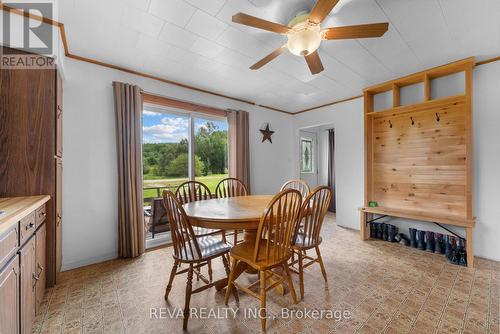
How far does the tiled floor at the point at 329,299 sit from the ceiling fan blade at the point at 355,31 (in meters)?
2.16

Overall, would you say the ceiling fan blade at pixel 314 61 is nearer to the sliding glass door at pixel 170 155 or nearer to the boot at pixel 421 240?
the sliding glass door at pixel 170 155

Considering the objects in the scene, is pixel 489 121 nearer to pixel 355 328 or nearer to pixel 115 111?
pixel 355 328

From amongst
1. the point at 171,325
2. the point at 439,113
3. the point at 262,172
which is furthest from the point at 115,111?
the point at 439,113

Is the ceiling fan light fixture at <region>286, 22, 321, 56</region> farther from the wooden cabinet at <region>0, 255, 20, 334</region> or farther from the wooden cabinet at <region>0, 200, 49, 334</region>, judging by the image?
the wooden cabinet at <region>0, 255, 20, 334</region>

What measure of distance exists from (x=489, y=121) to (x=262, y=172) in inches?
131

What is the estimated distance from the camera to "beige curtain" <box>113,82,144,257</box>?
8.79 ft

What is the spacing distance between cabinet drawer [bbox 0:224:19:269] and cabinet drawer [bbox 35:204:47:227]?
1.69 ft

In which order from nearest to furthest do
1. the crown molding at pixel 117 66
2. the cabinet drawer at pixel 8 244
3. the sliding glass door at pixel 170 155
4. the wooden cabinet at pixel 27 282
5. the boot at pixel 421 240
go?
1. the cabinet drawer at pixel 8 244
2. the wooden cabinet at pixel 27 282
3. the crown molding at pixel 117 66
4. the boot at pixel 421 240
5. the sliding glass door at pixel 170 155

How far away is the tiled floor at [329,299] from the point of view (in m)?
1.57

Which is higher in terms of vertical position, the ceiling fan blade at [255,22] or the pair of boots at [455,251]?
the ceiling fan blade at [255,22]

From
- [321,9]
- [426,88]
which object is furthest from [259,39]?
[426,88]

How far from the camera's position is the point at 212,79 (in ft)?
10.2

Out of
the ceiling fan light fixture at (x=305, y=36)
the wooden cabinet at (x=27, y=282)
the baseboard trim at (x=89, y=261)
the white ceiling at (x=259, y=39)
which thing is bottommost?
the baseboard trim at (x=89, y=261)

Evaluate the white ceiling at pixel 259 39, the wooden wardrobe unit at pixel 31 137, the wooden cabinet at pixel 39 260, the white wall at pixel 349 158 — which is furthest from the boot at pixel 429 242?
the wooden wardrobe unit at pixel 31 137
